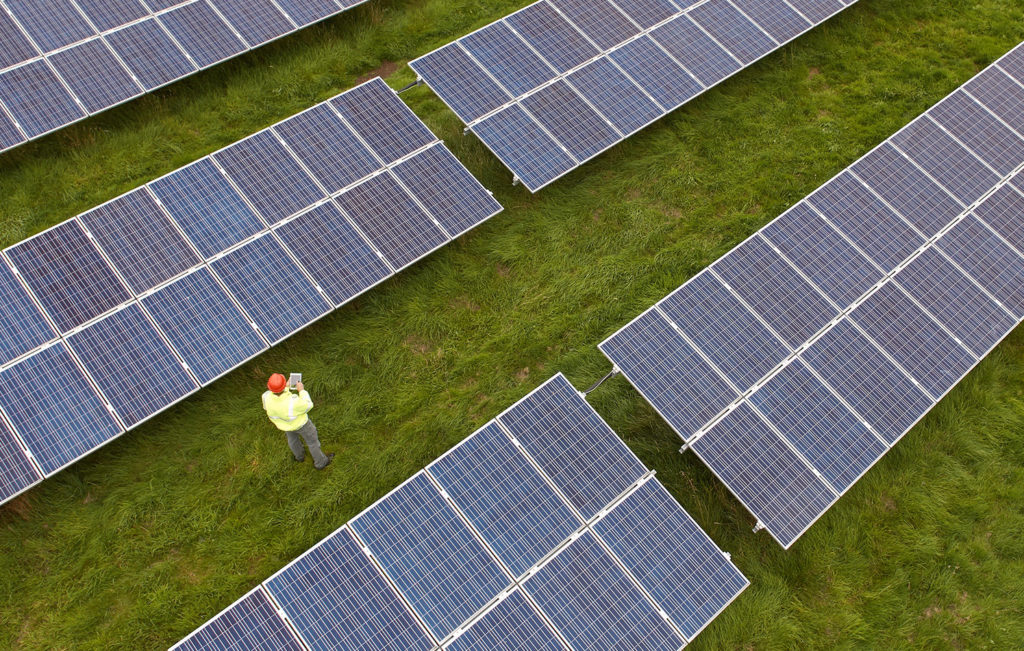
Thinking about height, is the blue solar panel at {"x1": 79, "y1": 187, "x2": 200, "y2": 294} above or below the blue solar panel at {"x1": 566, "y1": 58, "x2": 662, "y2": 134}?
below

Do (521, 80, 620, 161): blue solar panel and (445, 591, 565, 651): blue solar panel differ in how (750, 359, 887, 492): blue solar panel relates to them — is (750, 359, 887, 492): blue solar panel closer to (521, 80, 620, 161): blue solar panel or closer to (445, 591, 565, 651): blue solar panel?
(445, 591, 565, 651): blue solar panel

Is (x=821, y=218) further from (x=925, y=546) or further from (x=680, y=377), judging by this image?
(x=925, y=546)

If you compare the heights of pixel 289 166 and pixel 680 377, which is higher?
pixel 289 166

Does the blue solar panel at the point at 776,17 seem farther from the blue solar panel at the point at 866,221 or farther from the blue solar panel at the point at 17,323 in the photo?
the blue solar panel at the point at 17,323

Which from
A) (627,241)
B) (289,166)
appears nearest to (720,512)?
(627,241)

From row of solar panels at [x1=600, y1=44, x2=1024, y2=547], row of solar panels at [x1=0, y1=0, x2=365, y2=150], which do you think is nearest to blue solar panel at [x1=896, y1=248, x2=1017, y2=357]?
row of solar panels at [x1=600, y1=44, x2=1024, y2=547]
